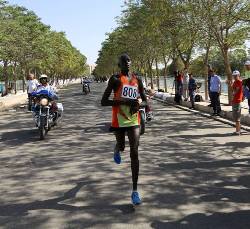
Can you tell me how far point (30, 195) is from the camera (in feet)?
21.7

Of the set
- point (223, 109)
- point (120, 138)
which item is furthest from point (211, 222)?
point (223, 109)

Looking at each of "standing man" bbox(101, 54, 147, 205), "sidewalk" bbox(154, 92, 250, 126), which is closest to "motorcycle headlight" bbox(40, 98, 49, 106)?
"sidewalk" bbox(154, 92, 250, 126)

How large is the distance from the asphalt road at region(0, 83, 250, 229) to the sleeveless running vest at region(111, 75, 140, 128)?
1.01m

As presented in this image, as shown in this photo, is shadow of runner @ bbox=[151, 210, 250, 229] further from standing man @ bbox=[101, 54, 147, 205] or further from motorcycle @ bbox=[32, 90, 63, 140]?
motorcycle @ bbox=[32, 90, 63, 140]

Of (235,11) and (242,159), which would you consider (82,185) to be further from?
(235,11)

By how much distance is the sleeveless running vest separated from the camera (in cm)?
626

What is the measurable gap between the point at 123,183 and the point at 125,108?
57.3 inches

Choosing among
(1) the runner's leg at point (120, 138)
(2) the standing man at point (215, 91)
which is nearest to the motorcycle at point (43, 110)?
(1) the runner's leg at point (120, 138)

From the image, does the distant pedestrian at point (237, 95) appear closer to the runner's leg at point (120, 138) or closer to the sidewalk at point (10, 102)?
the runner's leg at point (120, 138)

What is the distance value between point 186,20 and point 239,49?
5.71 m

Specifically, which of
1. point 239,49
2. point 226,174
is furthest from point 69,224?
point 239,49

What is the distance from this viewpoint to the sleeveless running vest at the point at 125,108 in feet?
20.5

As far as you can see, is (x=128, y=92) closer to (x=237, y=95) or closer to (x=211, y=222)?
(x=211, y=222)

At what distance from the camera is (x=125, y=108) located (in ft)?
20.6
